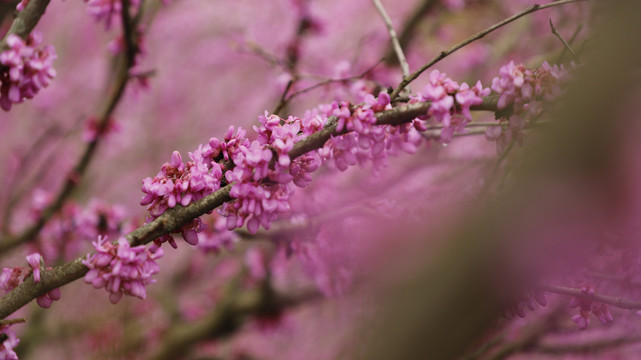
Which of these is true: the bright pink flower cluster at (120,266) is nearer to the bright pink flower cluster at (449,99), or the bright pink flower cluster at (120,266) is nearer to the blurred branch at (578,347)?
the bright pink flower cluster at (449,99)

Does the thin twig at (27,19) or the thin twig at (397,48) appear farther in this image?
the thin twig at (397,48)

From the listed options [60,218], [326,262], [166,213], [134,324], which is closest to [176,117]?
[134,324]

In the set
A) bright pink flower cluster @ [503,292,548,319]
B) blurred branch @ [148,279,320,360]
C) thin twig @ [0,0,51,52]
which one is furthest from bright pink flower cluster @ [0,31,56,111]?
blurred branch @ [148,279,320,360]

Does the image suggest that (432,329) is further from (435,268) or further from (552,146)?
(552,146)

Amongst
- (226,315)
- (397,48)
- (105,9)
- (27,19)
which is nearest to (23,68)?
(27,19)

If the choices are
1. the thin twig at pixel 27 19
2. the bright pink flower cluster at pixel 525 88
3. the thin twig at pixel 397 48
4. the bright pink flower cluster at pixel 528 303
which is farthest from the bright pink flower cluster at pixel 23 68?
the bright pink flower cluster at pixel 528 303

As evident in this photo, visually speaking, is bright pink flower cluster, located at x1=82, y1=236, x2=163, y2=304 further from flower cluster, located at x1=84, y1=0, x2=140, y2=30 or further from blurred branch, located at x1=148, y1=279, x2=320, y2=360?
blurred branch, located at x1=148, y1=279, x2=320, y2=360

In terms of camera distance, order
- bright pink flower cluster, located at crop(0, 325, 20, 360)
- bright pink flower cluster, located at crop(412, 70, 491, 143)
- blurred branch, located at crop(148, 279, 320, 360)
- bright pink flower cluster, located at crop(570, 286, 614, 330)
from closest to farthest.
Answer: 1. bright pink flower cluster, located at crop(412, 70, 491, 143)
2. bright pink flower cluster, located at crop(0, 325, 20, 360)
3. bright pink flower cluster, located at crop(570, 286, 614, 330)
4. blurred branch, located at crop(148, 279, 320, 360)
